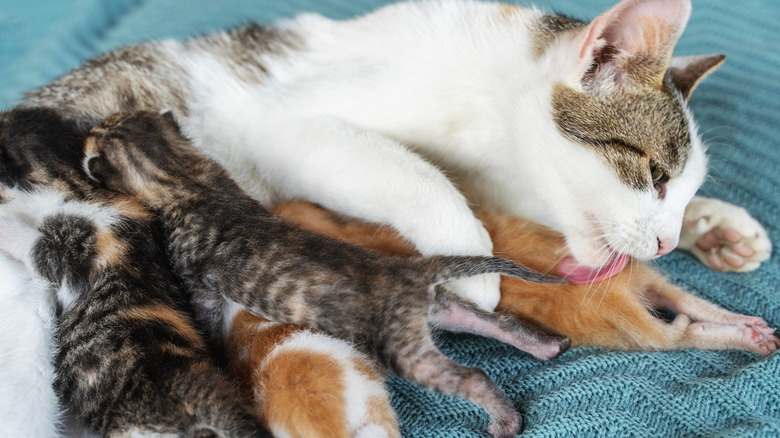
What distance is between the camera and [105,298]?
887 millimetres

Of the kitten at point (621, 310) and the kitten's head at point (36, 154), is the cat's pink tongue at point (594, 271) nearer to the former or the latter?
the kitten at point (621, 310)

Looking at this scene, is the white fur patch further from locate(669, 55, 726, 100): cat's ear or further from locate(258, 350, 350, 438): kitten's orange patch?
locate(669, 55, 726, 100): cat's ear

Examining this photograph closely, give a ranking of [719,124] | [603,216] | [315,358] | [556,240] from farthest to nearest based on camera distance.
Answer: [719,124] < [556,240] < [603,216] < [315,358]

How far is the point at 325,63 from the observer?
4.31ft

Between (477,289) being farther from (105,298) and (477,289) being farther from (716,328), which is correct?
(105,298)

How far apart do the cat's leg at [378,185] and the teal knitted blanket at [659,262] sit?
16 cm

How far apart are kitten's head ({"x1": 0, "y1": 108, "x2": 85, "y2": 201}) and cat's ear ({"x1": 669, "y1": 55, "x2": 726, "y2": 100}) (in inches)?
45.0

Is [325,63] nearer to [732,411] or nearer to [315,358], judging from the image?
[315,358]

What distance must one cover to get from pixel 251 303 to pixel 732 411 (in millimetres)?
735

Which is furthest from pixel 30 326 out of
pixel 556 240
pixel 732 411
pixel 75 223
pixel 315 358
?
pixel 732 411

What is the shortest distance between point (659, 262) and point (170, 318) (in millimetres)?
945

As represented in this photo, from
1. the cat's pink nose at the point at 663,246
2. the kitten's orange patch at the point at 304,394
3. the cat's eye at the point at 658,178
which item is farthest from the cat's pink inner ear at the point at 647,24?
the kitten's orange patch at the point at 304,394

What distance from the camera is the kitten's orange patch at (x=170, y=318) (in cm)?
87

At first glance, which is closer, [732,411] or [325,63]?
[732,411]
